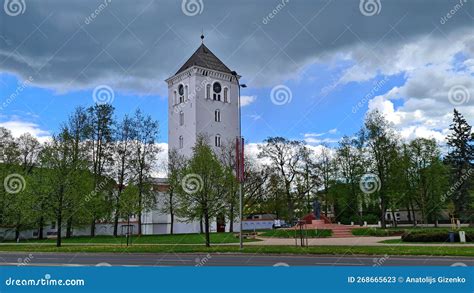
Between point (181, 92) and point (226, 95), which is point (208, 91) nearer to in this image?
point (226, 95)

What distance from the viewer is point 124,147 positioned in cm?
5481

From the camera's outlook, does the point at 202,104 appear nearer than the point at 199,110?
No

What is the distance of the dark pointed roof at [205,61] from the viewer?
74.3 meters

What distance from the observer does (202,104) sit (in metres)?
72.2

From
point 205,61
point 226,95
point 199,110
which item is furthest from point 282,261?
point 205,61

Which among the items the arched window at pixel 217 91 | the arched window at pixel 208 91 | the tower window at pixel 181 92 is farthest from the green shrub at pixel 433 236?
the tower window at pixel 181 92

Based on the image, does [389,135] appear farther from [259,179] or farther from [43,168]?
[43,168]

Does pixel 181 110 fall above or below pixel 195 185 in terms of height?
above

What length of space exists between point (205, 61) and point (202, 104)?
27.5 feet

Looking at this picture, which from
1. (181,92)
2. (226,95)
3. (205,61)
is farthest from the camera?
(226,95)

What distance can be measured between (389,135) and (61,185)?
3898 centimetres

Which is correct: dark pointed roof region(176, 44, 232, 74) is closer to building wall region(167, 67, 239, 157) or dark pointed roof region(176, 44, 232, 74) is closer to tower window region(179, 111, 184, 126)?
building wall region(167, 67, 239, 157)

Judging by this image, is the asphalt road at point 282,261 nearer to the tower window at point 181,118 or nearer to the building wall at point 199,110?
the building wall at point 199,110

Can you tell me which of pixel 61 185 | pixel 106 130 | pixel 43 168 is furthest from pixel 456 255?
pixel 106 130
